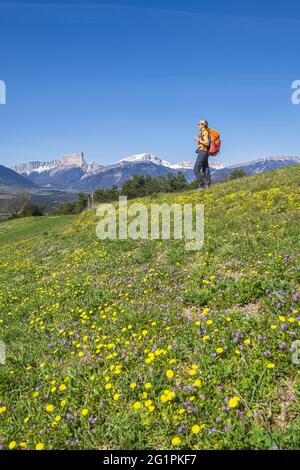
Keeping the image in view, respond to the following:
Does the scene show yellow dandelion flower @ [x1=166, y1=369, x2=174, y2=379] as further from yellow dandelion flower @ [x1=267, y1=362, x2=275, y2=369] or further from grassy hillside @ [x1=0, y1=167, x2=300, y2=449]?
yellow dandelion flower @ [x1=267, y1=362, x2=275, y2=369]

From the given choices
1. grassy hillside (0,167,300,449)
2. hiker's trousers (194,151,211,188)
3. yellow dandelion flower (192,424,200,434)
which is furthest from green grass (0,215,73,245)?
yellow dandelion flower (192,424,200,434)

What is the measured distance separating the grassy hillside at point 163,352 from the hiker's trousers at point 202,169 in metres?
10.0

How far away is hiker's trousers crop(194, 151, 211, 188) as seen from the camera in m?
20.6

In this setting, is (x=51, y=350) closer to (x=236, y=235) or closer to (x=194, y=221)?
(x=236, y=235)

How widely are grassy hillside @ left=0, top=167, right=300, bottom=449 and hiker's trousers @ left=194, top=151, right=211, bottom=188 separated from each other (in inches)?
394

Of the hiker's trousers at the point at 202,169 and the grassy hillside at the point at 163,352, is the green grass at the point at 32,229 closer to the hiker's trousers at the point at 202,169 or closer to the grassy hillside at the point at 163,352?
the hiker's trousers at the point at 202,169

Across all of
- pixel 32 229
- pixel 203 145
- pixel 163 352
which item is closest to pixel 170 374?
pixel 163 352

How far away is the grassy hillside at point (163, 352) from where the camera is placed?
14.9ft

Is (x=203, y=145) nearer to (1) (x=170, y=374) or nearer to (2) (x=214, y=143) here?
(2) (x=214, y=143)

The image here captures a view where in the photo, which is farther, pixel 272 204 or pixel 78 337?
pixel 272 204

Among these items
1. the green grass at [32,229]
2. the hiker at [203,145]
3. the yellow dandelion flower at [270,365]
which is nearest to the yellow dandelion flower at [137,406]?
the yellow dandelion flower at [270,365]
